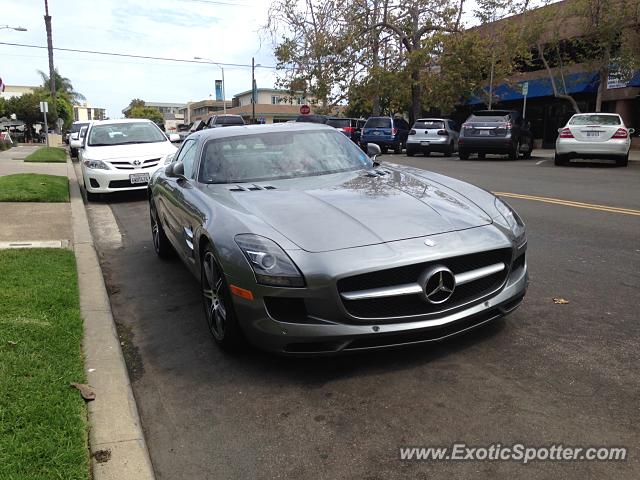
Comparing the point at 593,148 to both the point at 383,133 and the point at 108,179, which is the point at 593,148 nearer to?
the point at 383,133

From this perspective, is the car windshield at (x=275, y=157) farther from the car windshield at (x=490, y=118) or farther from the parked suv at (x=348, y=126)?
the parked suv at (x=348, y=126)

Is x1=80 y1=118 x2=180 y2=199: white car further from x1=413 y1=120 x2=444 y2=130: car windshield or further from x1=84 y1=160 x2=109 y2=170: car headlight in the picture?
x1=413 y1=120 x2=444 y2=130: car windshield

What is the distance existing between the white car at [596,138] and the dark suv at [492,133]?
242 centimetres

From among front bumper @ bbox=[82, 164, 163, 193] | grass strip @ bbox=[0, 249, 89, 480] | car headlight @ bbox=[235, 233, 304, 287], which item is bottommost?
grass strip @ bbox=[0, 249, 89, 480]

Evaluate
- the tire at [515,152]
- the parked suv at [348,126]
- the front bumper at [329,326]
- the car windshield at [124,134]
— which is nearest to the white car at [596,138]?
the tire at [515,152]

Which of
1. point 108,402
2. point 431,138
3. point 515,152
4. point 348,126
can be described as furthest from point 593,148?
point 108,402

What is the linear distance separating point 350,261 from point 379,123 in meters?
22.8

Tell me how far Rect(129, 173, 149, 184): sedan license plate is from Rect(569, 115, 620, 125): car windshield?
1218 centimetres

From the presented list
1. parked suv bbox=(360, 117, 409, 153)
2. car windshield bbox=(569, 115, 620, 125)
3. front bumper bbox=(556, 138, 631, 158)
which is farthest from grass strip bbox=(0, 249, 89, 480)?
parked suv bbox=(360, 117, 409, 153)

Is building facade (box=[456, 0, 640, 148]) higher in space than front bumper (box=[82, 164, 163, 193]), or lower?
higher

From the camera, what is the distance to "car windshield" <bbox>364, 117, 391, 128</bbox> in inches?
979

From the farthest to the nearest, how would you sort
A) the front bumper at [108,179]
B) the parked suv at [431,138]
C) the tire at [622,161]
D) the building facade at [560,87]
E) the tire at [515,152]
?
the building facade at [560,87]
the parked suv at [431,138]
the tire at [515,152]
the tire at [622,161]
the front bumper at [108,179]

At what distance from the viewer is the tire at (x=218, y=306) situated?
3.43 meters

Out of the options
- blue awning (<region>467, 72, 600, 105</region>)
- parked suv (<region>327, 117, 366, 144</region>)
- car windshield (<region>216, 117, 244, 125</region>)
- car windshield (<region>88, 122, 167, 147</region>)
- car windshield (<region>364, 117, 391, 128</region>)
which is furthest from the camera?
car windshield (<region>216, 117, 244, 125</region>)
